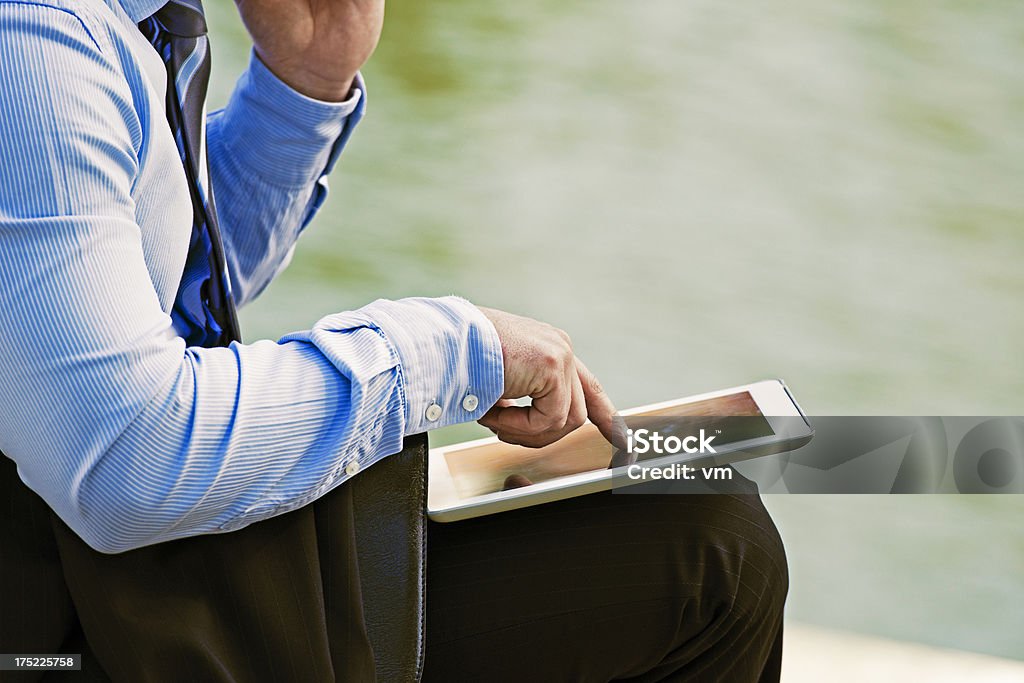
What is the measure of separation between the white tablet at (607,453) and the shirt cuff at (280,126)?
375 mm

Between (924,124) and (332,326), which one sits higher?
(332,326)

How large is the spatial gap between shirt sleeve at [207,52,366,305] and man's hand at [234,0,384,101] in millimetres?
23

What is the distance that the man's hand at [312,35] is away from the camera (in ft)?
3.55

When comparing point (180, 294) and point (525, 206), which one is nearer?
point (180, 294)

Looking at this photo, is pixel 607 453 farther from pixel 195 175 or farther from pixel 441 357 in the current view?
pixel 195 175

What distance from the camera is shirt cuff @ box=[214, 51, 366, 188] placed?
1.12 m

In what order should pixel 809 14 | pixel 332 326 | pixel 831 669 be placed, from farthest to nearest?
1. pixel 809 14
2. pixel 831 669
3. pixel 332 326

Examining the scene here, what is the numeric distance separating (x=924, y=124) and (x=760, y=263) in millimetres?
700

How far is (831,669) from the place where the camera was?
4.60ft

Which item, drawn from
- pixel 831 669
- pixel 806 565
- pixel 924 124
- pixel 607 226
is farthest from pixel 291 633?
pixel 924 124

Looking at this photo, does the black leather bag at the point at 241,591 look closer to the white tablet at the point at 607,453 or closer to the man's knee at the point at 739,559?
the white tablet at the point at 607,453

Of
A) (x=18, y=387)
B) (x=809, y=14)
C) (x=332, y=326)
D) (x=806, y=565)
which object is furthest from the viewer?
(x=809, y=14)

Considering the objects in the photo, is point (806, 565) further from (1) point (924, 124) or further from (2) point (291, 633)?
(1) point (924, 124)

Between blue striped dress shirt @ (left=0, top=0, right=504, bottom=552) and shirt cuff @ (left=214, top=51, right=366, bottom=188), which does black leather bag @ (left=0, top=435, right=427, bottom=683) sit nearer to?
blue striped dress shirt @ (left=0, top=0, right=504, bottom=552)
